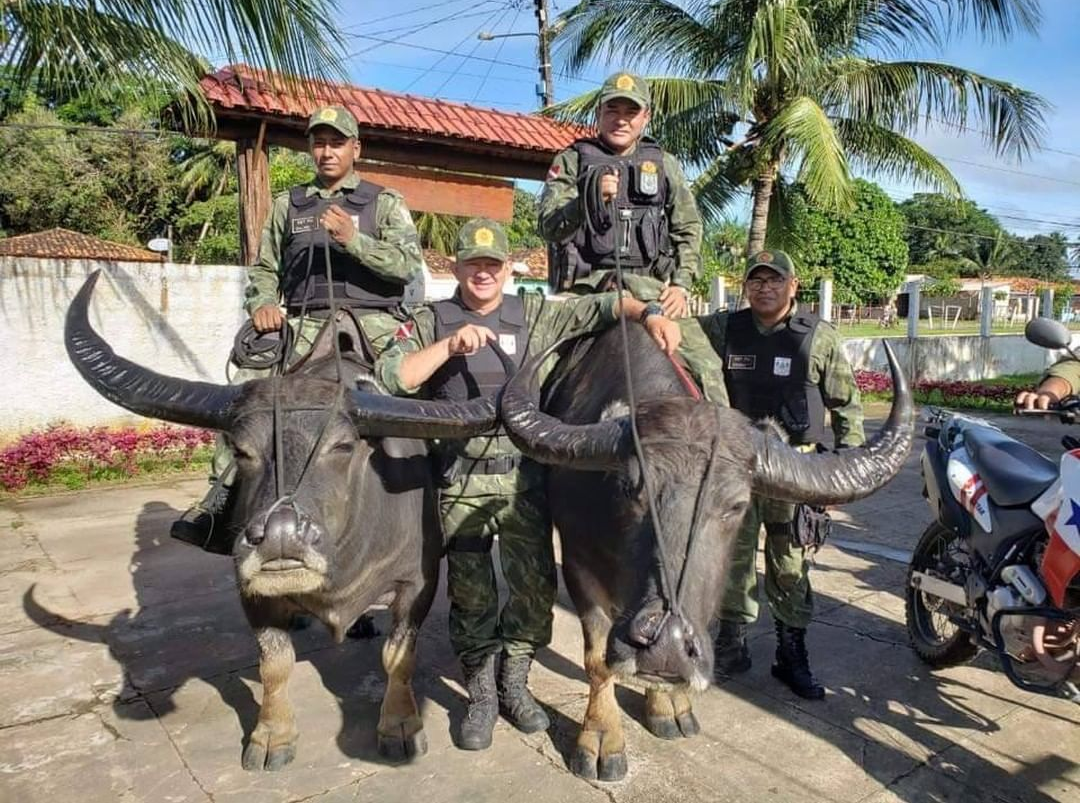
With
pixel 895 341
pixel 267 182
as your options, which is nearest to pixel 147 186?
pixel 267 182

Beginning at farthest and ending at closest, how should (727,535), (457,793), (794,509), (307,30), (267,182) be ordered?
(267,182), (307,30), (794,509), (457,793), (727,535)

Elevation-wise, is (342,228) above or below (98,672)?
above

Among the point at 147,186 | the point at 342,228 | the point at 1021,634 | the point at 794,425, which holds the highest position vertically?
the point at 147,186

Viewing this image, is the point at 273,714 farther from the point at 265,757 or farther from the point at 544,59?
the point at 544,59

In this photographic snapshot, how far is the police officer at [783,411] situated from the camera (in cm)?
414

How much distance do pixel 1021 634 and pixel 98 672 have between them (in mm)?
4490

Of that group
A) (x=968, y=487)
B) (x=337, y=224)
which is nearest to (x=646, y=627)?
(x=968, y=487)

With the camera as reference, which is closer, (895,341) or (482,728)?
(482,728)

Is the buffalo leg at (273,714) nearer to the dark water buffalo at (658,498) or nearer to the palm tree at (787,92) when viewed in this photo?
the dark water buffalo at (658,498)

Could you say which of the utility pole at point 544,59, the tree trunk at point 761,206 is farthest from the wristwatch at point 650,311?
the utility pole at point 544,59

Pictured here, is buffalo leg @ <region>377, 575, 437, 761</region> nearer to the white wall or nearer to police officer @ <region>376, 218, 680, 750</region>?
police officer @ <region>376, 218, 680, 750</region>

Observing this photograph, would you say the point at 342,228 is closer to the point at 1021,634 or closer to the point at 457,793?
the point at 457,793

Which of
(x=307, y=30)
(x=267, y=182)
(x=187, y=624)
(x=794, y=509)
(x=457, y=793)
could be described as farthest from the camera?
(x=267, y=182)

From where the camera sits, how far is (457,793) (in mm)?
3271
